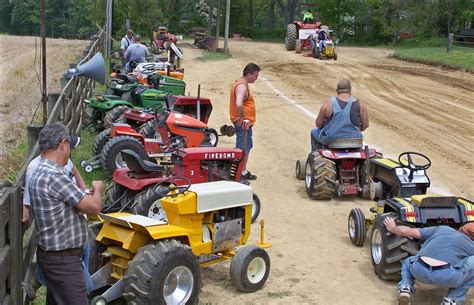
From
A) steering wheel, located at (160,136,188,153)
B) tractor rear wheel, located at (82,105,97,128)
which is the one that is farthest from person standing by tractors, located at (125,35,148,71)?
steering wheel, located at (160,136,188,153)

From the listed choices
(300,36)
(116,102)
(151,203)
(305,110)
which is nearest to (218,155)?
(151,203)

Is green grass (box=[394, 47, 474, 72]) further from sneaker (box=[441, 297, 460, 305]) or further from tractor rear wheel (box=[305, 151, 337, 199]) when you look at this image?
sneaker (box=[441, 297, 460, 305])

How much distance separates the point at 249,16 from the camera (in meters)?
59.1

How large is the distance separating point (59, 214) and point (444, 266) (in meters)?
3.17

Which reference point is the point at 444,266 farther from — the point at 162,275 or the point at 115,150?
the point at 115,150

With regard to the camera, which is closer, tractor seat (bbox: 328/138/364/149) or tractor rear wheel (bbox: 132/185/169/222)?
tractor rear wheel (bbox: 132/185/169/222)

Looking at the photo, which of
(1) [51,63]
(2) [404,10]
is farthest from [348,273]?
(2) [404,10]

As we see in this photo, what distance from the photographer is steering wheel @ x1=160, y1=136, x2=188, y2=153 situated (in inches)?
406

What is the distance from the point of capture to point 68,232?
468 cm

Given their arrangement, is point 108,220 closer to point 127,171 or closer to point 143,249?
point 143,249

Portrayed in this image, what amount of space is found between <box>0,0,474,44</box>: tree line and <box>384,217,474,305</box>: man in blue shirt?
31.9 metres

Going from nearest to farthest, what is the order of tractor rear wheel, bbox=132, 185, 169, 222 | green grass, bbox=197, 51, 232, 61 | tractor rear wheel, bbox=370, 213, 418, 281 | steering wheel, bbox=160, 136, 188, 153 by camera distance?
tractor rear wheel, bbox=370, 213, 418, 281
tractor rear wheel, bbox=132, 185, 169, 222
steering wheel, bbox=160, 136, 188, 153
green grass, bbox=197, 51, 232, 61

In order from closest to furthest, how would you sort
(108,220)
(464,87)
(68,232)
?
1. (68,232)
2. (108,220)
3. (464,87)

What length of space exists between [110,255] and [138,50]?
546 inches
